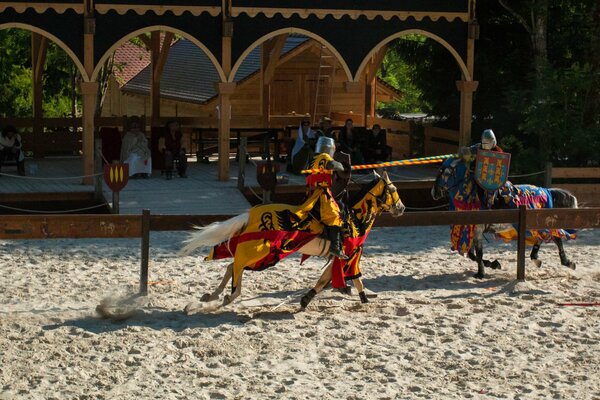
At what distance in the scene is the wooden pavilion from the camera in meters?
17.2

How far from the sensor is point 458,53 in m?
19.1

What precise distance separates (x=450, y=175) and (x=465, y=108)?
7425 mm

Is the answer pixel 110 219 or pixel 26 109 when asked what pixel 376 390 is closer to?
pixel 110 219

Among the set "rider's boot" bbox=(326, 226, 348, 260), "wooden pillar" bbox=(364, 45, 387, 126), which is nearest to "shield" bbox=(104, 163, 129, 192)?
"rider's boot" bbox=(326, 226, 348, 260)

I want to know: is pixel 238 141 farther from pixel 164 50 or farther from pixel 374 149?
pixel 374 149

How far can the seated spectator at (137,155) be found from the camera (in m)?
18.7

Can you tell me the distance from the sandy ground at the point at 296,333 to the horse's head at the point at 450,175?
3.37 feet

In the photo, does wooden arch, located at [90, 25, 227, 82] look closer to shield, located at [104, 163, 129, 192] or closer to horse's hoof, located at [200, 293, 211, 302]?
shield, located at [104, 163, 129, 192]

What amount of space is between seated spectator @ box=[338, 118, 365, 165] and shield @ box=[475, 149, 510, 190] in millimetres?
7744

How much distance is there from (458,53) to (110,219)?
10150 millimetres

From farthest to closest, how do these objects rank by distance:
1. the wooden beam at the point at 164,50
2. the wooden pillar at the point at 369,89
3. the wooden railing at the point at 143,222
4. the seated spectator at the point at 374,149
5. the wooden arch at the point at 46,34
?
the wooden pillar at the point at 369,89 → the wooden beam at the point at 164,50 → the seated spectator at the point at 374,149 → the wooden arch at the point at 46,34 → the wooden railing at the point at 143,222

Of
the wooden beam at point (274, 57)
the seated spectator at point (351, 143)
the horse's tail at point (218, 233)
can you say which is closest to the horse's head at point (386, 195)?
the horse's tail at point (218, 233)

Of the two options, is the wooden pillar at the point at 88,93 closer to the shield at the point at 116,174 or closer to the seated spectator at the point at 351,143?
the shield at the point at 116,174

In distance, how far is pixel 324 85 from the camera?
2592 cm
